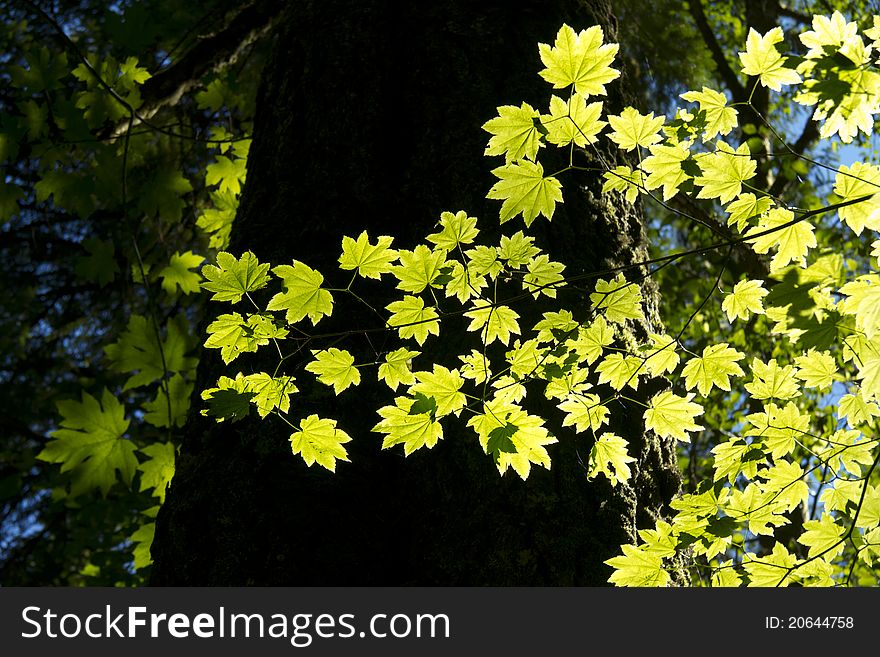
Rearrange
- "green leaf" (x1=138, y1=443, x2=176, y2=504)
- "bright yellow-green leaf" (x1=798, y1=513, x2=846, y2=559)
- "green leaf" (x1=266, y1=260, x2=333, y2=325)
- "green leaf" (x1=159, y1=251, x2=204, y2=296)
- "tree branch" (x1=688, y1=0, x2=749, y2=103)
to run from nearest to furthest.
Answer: "green leaf" (x1=266, y1=260, x2=333, y2=325) → "bright yellow-green leaf" (x1=798, y1=513, x2=846, y2=559) → "green leaf" (x1=138, y1=443, x2=176, y2=504) → "green leaf" (x1=159, y1=251, x2=204, y2=296) → "tree branch" (x1=688, y1=0, x2=749, y2=103)

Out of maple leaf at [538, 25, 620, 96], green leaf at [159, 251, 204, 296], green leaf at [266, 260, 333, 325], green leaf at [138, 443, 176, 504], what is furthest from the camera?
green leaf at [159, 251, 204, 296]

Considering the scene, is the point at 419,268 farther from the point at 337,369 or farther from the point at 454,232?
the point at 337,369

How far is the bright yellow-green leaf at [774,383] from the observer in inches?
53.0

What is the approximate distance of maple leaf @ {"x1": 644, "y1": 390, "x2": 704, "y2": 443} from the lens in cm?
132

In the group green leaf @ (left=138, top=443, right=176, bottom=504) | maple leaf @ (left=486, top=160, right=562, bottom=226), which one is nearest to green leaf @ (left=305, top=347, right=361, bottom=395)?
maple leaf @ (left=486, top=160, right=562, bottom=226)

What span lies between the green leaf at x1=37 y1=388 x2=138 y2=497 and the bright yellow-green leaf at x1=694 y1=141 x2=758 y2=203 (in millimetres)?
1441

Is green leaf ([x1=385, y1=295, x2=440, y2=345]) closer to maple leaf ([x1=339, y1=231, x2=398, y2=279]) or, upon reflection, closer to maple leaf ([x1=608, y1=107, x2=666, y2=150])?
maple leaf ([x1=339, y1=231, x2=398, y2=279])

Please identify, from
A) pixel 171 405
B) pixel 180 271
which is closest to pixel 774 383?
pixel 171 405

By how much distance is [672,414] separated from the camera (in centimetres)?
134

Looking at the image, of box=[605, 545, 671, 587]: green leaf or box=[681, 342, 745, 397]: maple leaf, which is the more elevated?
box=[681, 342, 745, 397]: maple leaf

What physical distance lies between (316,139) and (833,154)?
197 inches

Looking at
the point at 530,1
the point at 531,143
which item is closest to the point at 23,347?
the point at 530,1

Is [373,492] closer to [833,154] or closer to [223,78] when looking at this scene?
[223,78]

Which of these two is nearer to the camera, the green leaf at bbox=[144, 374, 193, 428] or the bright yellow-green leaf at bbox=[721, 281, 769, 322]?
the bright yellow-green leaf at bbox=[721, 281, 769, 322]
